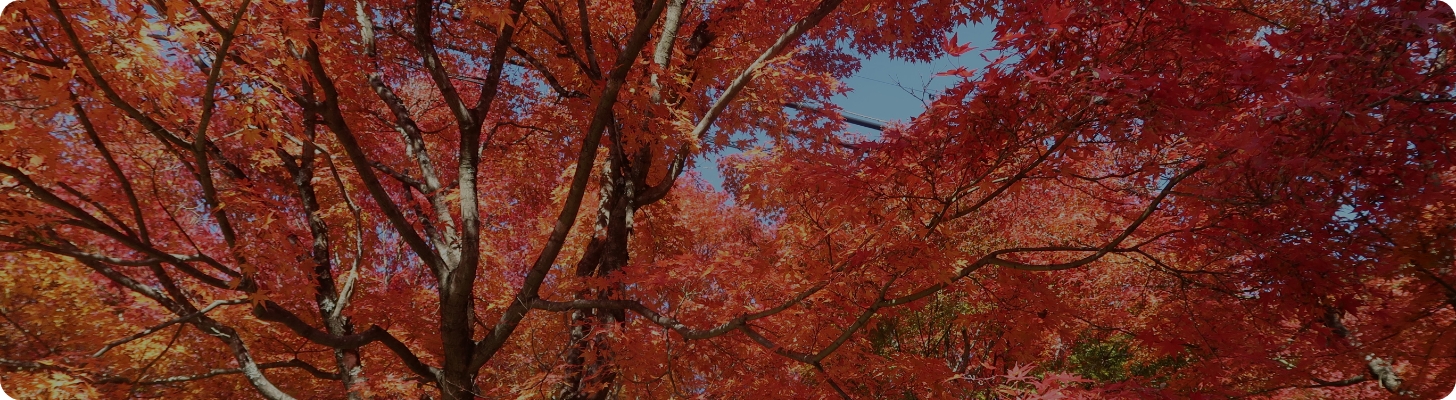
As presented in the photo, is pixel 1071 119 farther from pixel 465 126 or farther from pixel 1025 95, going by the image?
pixel 465 126

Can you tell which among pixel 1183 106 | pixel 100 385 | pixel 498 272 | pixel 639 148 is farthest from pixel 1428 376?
pixel 100 385

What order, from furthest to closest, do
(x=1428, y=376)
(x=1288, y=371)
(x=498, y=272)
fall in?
(x=498, y=272), (x=1288, y=371), (x=1428, y=376)

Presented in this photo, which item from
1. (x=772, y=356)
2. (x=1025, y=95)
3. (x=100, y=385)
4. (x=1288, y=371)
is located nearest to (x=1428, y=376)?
(x=1288, y=371)

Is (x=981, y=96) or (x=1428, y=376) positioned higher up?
(x=981, y=96)

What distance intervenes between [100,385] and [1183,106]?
727 cm

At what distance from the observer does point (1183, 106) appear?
8.67ft

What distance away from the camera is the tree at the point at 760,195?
2605 millimetres

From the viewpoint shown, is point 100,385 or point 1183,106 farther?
point 100,385

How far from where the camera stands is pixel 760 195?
527 centimetres

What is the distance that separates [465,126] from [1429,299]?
514cm

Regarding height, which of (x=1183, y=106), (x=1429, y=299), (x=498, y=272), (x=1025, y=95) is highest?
(x=498, y=272)

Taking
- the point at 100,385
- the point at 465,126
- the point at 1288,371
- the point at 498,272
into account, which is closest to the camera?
the point at 1288,371

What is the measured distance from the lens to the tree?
8.55 feet

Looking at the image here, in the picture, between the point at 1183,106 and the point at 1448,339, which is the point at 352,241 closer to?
the point at 1183,106
